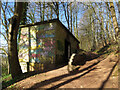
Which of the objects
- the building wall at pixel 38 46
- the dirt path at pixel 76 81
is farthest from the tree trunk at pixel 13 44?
the building wall at pixel 38 46

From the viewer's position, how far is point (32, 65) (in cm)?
767

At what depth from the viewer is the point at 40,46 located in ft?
24.6

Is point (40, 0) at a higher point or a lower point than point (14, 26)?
higher

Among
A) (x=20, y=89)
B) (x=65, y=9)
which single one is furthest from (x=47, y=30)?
(x=65, y=9)

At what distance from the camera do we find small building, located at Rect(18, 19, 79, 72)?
7.07 meters

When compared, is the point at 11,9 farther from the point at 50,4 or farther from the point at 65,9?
the point at 65,9

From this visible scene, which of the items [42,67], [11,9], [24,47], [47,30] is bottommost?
[42,67]

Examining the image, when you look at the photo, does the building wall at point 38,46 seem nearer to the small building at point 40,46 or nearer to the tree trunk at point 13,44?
the small building at point 40,46

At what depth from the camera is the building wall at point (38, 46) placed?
711 cm

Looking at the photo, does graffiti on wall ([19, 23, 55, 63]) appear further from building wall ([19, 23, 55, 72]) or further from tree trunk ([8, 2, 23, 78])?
tree trunk ([8, 2, 23, 78])

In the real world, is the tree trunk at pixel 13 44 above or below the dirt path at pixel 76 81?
above

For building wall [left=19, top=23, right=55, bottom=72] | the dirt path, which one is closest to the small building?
building wall [left=19, top=23, right=55, bottom=72]

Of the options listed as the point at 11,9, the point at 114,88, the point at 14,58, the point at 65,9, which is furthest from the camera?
the point at 65,9

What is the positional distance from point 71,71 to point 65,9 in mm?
13209
